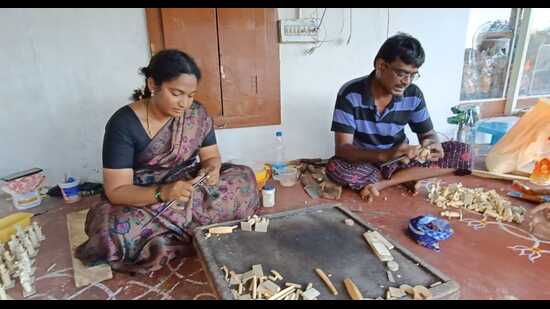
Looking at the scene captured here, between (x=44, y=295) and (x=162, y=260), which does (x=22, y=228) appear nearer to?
(x=44, y=295)

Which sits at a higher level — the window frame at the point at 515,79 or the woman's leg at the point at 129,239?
the window frame at the point at 515,79

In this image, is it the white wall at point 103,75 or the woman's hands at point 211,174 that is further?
the white wall at point 103,75

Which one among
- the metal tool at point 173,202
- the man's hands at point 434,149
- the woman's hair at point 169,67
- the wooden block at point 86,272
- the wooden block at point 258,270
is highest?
the woman's hair at point 169,67

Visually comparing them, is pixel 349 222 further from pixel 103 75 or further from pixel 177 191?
pixel 103 75

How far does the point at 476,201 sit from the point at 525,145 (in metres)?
0.57

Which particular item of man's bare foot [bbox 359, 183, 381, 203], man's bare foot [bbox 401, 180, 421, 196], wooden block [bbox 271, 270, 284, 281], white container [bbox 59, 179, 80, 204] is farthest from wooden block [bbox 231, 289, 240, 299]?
white container [bbox 59, 179, 80, 204]

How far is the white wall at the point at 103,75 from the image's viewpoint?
6.55ft

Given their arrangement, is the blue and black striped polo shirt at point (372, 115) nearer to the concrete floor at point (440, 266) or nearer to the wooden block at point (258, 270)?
the concrete floor at point (440, 266)

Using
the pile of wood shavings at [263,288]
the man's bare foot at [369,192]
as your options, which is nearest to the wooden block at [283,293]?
the pile of wood shavings at [263,288]

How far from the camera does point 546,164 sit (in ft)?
5.53

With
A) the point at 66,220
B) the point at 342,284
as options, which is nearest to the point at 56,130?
the point at 66,220

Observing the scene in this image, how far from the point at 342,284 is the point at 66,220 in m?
1.51

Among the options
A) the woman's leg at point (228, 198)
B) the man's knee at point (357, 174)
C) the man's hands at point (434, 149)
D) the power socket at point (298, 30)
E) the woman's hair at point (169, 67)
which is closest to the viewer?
the woman's hair at point (169, 67)

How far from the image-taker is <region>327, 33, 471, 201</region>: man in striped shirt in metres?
1.81
